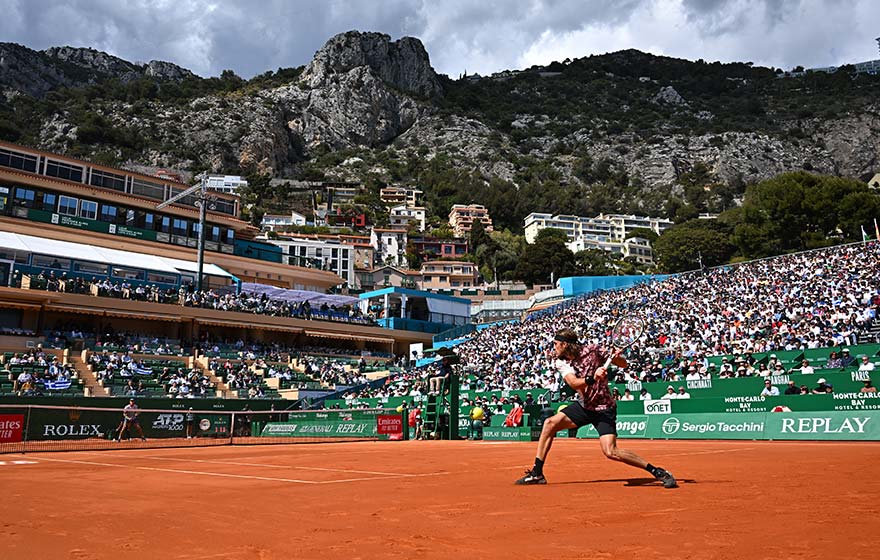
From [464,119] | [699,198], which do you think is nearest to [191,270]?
[699,198]

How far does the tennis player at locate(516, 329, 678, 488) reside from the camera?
24.8 ft

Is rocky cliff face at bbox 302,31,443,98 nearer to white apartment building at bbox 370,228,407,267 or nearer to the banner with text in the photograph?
white apartment building at bbox 370,228,407,267

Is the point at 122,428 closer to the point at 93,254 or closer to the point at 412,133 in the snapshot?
the point at 93,254

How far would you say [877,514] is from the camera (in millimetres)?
5383

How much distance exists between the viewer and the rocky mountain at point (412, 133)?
6019 inches

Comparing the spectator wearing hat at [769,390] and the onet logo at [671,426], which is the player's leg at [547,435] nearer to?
the onet logo at [671,426]

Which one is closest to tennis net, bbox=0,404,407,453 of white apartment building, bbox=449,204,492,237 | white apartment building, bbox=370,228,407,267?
white apartment building, bbox=370,228,407,267

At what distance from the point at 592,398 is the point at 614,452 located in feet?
2.10

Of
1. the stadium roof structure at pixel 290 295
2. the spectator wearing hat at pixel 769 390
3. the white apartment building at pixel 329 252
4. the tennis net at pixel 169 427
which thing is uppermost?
the white apartment building at pixel 329 252

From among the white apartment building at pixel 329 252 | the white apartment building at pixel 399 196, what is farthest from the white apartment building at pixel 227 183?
the white apartment building at pixel 329 252

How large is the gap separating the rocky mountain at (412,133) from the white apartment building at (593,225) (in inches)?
368

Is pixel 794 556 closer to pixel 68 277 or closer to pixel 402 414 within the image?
pixel 402 414

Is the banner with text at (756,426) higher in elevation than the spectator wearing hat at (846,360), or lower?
lower

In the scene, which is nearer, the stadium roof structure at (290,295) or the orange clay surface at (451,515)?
the orange clay surface at (451,515)
